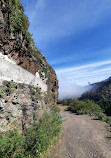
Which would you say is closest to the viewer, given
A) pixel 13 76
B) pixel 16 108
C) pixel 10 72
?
pixel 16 108

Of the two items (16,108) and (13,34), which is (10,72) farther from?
(13,34)

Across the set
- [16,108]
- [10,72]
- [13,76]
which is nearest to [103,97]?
[16,108]

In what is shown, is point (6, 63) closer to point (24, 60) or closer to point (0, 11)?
point (24, 60)

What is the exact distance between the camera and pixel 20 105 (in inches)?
149

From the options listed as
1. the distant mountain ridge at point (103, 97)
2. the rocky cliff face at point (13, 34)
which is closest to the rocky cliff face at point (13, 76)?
the rocky cliff face at point (13, 34)

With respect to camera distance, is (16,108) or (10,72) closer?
(16,108)

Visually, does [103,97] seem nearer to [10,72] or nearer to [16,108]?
[16,108]

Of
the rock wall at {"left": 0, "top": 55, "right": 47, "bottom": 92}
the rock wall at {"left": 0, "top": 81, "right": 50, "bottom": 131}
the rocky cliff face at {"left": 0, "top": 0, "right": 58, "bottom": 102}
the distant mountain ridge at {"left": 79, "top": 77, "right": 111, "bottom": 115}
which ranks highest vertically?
the rocky cliff face at {"left": 0, "top": 0, "right": 58, "bottom": 102}

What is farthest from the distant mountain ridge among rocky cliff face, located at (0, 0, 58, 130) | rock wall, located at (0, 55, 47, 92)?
rock wall, located at (0, 55, 47, 92)

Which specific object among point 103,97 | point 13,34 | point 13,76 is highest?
point 13,34

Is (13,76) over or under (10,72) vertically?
under

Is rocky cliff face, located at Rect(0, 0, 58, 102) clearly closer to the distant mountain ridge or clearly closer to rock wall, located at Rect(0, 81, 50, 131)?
rock wall, located at Rect(0, 81, 50, 131)

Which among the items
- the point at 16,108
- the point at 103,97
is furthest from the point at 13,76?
the point at 103,97

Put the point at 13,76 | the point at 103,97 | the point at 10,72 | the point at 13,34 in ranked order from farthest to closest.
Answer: the point at 103,97 → the point at 13,34 → the point at 13,76 → the point at 10,72
